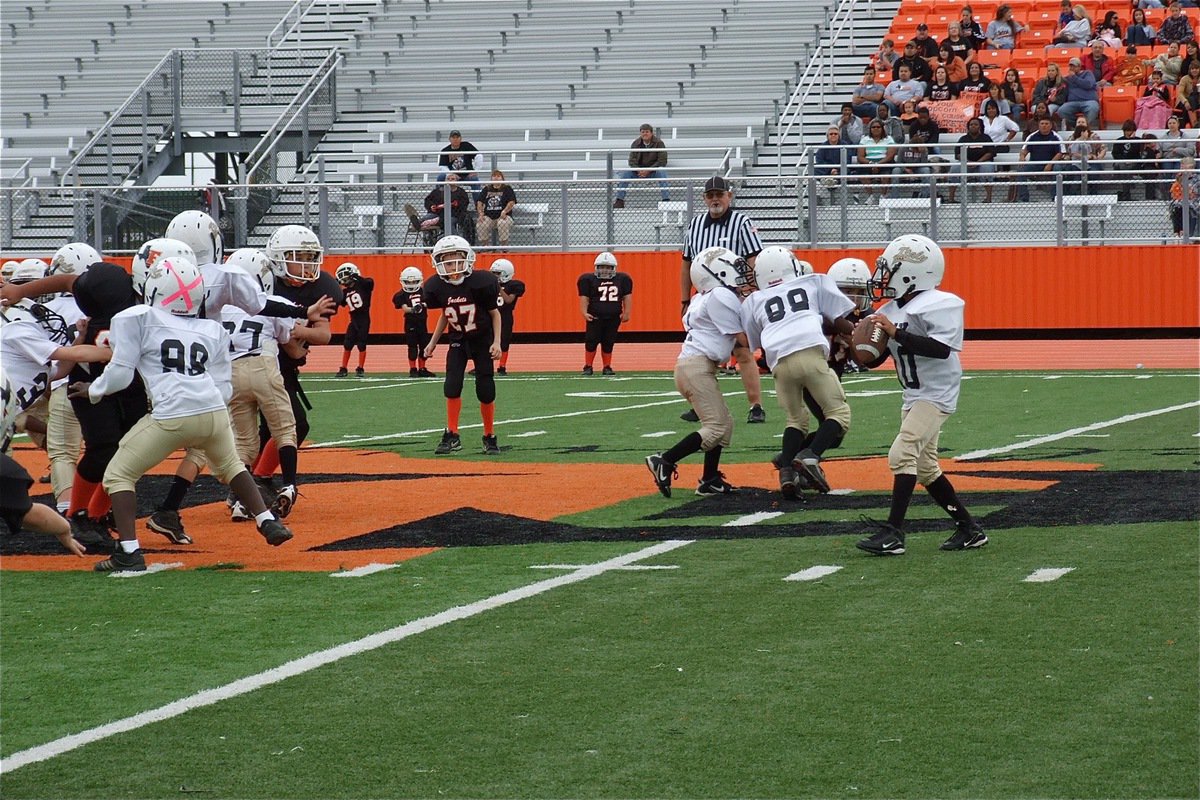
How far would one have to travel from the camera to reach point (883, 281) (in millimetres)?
8102

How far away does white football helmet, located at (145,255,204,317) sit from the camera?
26.1 feet

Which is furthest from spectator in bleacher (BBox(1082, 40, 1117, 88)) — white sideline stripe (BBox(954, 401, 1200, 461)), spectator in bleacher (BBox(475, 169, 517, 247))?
white sideline stripe (BBox(954, 401, 1200, 461))

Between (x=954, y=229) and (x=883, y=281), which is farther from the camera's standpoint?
(x=954, y=229)

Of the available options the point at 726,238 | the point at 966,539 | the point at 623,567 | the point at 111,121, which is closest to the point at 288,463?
the point at 623,567

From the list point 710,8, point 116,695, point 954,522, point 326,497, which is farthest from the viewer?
point 710,8

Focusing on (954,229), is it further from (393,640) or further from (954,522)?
(393,640)

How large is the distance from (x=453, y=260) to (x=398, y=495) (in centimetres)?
314

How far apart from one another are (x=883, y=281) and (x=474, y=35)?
25.9 meters

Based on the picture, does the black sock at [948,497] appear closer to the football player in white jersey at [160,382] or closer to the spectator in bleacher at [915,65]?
the football player in white jersey at [160,382]

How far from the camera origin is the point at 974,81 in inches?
1073

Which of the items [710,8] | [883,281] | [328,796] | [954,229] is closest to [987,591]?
[883,281]

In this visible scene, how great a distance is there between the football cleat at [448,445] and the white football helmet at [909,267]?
18.3 ft

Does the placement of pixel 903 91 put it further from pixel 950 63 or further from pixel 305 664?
pixel 305 664

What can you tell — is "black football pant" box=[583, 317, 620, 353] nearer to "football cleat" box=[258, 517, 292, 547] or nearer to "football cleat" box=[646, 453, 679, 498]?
"football cleat" box=[646, 453, 679, 498]
